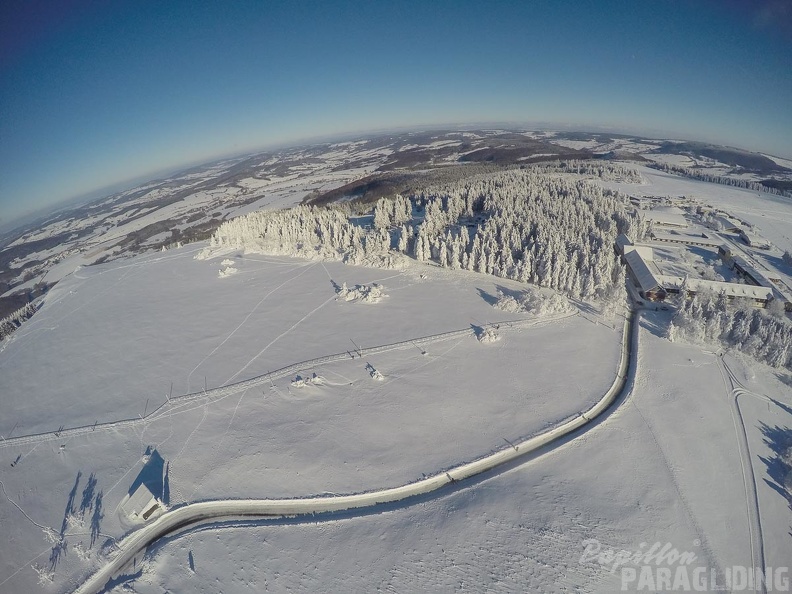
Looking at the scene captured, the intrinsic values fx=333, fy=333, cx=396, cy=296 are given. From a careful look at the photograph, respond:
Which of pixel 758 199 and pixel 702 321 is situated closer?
pixel 702 321

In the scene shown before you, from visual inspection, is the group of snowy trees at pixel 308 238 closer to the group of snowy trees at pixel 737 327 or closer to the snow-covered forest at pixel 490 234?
the snow-covered forest at pixel 490 234

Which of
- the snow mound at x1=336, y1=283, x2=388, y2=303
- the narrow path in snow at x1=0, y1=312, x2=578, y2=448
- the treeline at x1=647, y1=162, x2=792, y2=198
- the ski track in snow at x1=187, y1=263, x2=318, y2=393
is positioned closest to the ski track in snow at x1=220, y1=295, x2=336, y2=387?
the narrow path in snow at x1=0, y1=312, x2=578, y2=448

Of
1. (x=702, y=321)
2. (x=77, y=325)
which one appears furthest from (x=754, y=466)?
(x=77, y=325)

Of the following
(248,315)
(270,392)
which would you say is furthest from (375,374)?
(248,315)

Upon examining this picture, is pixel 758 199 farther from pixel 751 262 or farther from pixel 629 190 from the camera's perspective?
pixel 751 262

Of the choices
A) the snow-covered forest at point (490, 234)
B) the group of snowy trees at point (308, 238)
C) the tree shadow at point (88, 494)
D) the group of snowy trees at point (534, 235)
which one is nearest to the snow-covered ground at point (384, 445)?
the tree shadow at point (88, 494)

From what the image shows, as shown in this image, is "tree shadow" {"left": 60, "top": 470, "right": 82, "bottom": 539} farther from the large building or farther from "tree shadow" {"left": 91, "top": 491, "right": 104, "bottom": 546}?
the large building
